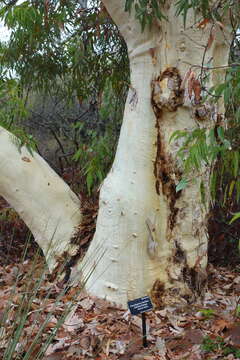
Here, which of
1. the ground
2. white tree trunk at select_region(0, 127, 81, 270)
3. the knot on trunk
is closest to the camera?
the ground

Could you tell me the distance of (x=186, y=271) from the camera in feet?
9.72

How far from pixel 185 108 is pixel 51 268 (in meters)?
1.52

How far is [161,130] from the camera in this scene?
9.55 ft

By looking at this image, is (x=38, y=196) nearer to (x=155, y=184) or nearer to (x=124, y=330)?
(x=155, y=184)

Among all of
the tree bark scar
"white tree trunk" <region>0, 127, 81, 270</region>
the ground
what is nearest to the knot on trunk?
the tree bark scar

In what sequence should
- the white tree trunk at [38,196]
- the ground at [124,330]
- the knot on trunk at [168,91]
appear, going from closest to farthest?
1. the ground at [124,330]
2. the knot on trunk at [168,91]
3. the white tree trunk at [38,196]

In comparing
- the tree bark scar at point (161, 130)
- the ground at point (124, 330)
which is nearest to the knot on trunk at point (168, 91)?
the tree bark scar at point (161, 130)

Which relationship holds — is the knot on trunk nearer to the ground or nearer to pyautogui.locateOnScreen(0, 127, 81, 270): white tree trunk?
pyautogui.locateOnScreen(0, 127, 81, 270): white tree trunk

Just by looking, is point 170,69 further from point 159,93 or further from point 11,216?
point 11,216

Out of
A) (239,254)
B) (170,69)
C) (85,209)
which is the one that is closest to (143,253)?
(85,209)

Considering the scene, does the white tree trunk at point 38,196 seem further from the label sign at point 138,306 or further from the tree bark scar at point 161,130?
the label sign at point 138,306

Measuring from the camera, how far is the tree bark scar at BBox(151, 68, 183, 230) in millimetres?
2805

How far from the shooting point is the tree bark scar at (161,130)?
2805 millimetres

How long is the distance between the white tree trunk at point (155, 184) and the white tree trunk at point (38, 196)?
42 cm
